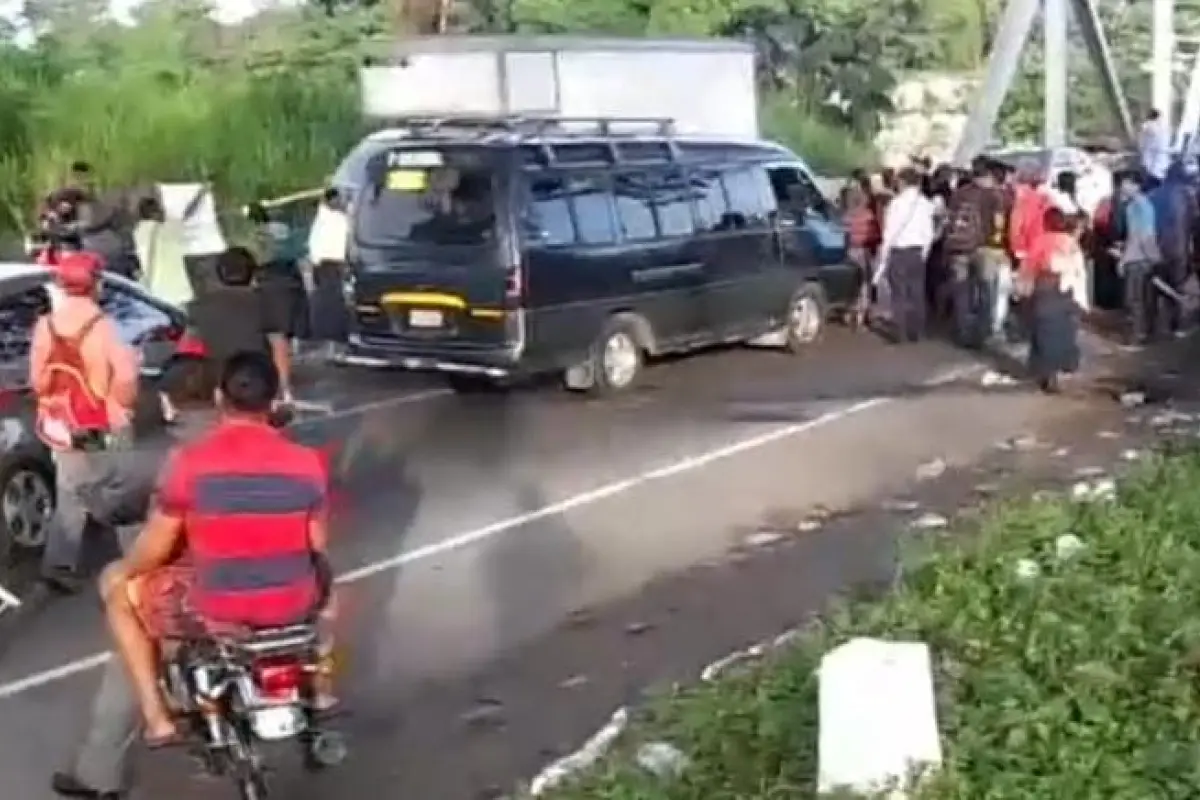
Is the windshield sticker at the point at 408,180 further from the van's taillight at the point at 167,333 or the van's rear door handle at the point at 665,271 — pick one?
the van's taillight at the point at 167,333

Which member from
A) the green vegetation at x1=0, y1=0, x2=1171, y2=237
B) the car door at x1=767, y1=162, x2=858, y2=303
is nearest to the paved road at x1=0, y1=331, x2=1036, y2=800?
the car door at x1=767, y1=162, x2=858, y2=303

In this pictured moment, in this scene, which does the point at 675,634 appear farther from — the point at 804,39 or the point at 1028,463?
the point at 804,39

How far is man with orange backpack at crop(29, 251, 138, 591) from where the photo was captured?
1002cm

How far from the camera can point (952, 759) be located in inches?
235

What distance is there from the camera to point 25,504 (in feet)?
38.4

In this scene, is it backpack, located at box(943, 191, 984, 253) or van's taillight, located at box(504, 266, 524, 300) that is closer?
van's taillight, located at box(504, 266, 524, 300)

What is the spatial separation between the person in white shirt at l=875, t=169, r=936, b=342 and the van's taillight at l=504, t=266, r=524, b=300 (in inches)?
202

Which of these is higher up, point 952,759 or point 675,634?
point 952,759

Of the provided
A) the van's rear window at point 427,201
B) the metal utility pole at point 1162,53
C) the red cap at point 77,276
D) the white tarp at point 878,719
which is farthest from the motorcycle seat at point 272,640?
the metal utility pole at point 1162,53

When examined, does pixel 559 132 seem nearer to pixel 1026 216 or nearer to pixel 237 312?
pixel 1026 216

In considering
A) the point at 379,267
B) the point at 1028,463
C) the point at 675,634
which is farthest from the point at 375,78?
the point at 675,634

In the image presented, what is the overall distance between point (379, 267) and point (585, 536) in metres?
5.80

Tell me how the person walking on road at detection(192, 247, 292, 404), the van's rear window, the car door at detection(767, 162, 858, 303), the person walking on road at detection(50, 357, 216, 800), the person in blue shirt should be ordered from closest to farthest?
the person walking on road at detection(50, 357, 216, 800) → the person walking on road at detection(192, 247, 292, 404) → the van's rear window → the car door at detection(767, 162, 858, 303) → the person in blue shirt

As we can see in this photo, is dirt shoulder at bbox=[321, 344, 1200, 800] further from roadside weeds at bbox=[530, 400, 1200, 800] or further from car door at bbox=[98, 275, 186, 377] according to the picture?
car door at bbox=[98, 275, 186, 377]
